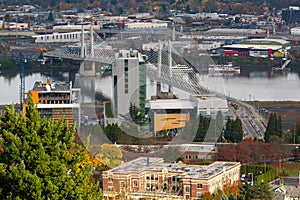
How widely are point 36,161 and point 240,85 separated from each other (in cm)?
878

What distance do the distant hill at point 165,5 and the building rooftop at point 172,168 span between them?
1450cm

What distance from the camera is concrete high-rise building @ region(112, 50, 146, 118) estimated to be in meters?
6.63

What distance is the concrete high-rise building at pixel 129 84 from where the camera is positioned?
6.63 meters

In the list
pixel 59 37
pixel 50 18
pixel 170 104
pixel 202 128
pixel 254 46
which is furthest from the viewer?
pixel 50 18

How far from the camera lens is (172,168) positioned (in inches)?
183

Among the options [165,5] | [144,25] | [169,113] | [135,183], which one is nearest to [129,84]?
[169,113]

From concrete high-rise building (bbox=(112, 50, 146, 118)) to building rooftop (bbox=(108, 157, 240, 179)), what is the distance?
1.59 m

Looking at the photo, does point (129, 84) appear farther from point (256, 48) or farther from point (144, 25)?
point (144, 25)

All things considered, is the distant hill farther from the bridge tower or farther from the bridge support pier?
the bridge support pier

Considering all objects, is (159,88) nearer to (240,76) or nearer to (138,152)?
(138,152)

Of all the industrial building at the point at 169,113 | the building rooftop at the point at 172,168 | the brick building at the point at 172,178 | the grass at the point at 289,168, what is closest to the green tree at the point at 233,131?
the industrial building at the point at 169,113

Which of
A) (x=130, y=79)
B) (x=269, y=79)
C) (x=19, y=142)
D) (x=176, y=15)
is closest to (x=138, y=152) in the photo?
(x=130, y=79)

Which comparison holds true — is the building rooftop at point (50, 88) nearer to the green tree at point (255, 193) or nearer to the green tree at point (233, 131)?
the green tree at point (233, 131)

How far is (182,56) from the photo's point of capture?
9.09 meters
